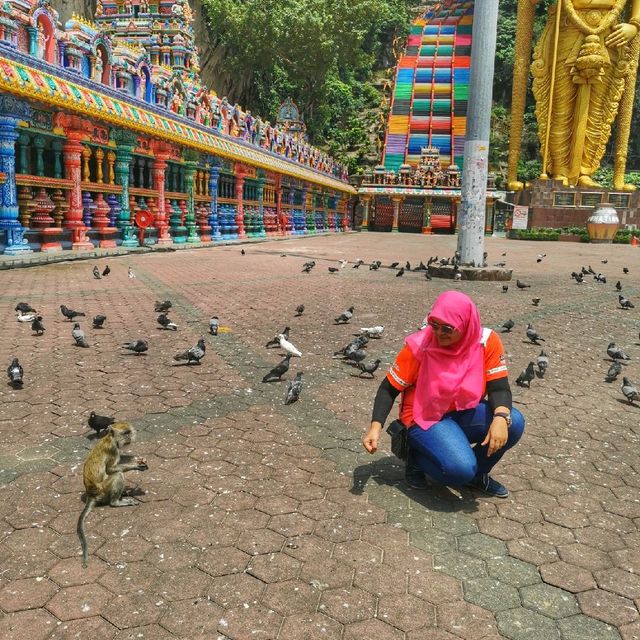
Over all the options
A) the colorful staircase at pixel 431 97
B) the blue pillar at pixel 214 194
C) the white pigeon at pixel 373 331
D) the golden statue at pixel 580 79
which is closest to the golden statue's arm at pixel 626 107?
the golden statue at pixel 580 79

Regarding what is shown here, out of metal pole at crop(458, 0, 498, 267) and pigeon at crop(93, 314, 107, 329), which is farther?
metal pole at crop(458, 0, 498, 267)

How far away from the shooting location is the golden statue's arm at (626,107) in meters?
38.0

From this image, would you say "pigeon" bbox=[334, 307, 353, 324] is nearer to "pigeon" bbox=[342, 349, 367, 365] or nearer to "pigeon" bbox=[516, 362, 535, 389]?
"pigeon" bbox=[342, 349, 367, 365]

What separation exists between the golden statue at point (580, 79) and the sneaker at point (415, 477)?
3986 cm

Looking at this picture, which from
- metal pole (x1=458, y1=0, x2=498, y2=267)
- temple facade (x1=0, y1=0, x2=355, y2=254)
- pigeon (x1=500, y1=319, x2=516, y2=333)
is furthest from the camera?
temple facade (x1=0, y1=0, x2=355, y2=254)

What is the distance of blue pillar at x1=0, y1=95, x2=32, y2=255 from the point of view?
13906 mm

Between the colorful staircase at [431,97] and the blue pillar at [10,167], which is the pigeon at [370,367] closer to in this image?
the blue pillar at [10,167]

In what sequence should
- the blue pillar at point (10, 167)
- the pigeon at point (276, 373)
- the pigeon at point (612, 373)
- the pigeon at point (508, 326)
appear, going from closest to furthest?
the pigeon at point (276, 373)
the pigeon at point (612, 373)
the pigeon at point (508, 326)
the blue pillar at point (10, 167)

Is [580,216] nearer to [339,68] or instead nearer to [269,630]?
[339,68]

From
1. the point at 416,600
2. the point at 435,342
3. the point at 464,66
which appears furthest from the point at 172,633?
the point at 464,66

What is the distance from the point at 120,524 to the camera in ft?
10.2

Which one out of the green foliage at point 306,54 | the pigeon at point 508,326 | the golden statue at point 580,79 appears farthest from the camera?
the green foliage at point 306,54

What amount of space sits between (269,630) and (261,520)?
0.86 metres

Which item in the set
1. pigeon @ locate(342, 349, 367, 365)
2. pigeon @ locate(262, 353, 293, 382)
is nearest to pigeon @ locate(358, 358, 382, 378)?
pigeon @ locate(342, 349, 367, 365)
